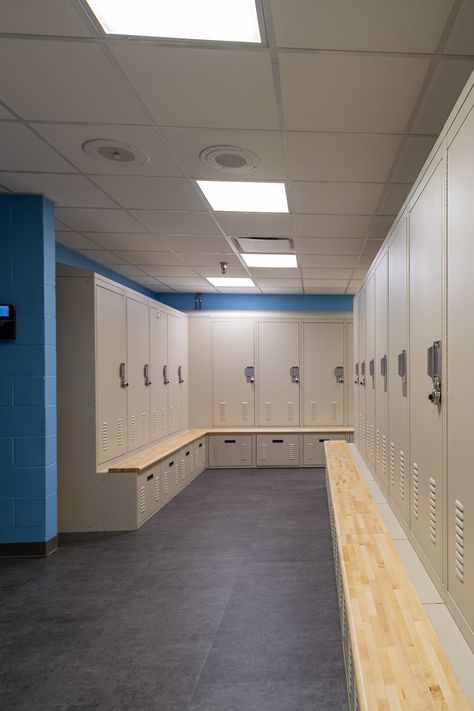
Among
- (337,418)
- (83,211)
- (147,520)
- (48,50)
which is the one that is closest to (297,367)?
(337,418)

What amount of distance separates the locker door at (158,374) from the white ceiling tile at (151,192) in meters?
2.07

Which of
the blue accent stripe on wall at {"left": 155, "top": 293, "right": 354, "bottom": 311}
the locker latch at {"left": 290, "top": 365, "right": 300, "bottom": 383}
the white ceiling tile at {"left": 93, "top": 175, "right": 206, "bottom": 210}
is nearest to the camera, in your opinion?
the white ceiling tile at {"left": 93, "top": 175, "right": 206, "bottom": 210}

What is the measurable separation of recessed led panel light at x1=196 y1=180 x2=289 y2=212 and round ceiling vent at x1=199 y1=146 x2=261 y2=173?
21cm

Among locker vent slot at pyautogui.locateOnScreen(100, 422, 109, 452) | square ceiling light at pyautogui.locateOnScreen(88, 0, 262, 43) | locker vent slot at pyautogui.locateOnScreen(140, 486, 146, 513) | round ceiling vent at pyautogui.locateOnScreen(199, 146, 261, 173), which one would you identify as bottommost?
locker vent slot at pyautogui.locateOnScreen(140, 486, 146, 513)

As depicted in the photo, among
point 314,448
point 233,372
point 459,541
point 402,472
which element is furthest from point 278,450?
point 459,541

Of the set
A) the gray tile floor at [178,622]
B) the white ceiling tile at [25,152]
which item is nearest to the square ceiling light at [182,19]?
the white ceiling tile at [25,152]

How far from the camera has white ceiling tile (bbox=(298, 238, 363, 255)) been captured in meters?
4.42

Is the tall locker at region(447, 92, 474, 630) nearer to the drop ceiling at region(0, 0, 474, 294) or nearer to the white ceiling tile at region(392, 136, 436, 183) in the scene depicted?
the drop ceiling at region(0, 0, 474, 294)

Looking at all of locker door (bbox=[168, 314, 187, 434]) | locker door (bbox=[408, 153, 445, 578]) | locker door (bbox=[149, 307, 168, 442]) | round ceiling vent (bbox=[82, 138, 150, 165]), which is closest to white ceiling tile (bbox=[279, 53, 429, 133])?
locker door (bbox=[408, 153, 445, 578])

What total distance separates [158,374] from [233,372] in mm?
1859

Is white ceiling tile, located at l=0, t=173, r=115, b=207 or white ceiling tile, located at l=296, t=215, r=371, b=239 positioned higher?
white ceiling tile, located at l=0, t=173, r=115, b=207

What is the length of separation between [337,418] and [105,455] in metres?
4.29

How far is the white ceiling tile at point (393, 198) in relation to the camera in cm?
308

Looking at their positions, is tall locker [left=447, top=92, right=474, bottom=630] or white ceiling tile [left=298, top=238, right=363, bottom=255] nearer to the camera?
tall locker [left=447, top=92, right=474, bottom=630]
